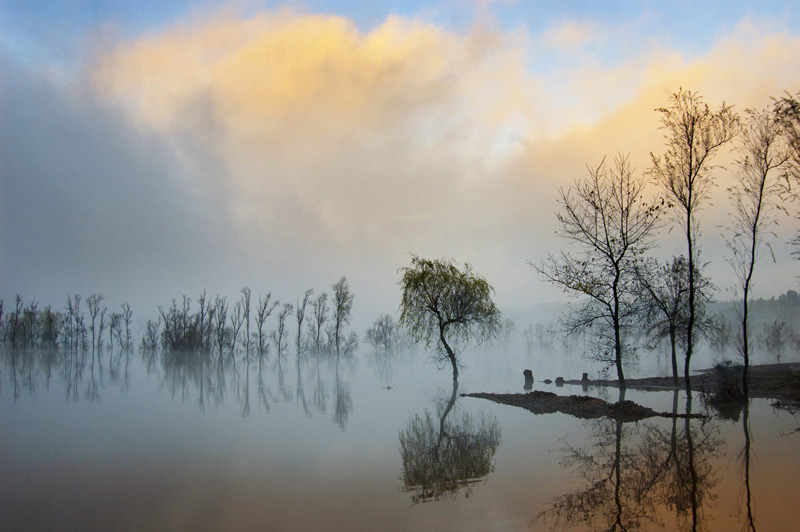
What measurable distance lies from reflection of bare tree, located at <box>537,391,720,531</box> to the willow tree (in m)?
21.6

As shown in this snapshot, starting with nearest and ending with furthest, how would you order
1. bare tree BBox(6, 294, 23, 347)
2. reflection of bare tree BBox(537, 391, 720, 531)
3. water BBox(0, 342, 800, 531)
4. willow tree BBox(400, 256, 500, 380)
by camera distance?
reflection of bare tree BBox(537, 391, 720, 531), water BBox(0, 342, 800, 531), willow tree BBox(400, 256, 500, 380), bare tree BBox(6, 294, 23, 347)

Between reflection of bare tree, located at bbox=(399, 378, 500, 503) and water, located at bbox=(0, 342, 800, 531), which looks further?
reflection of bare tree, located at bbox=(399, 378, 500, 503)

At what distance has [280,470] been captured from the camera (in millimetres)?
11180

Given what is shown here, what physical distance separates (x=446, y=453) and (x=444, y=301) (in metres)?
23.2

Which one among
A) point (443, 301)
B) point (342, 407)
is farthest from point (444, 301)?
point (342, 407)

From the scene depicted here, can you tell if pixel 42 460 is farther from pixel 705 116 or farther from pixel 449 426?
pixel 705 116

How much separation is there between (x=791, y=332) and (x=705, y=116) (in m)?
88.0

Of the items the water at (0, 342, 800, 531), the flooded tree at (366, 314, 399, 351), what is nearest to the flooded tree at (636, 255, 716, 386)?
the water at (0, 342, 800, 531)

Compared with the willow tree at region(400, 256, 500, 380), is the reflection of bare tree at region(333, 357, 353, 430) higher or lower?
lower

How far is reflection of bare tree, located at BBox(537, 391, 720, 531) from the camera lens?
7297 millimetres

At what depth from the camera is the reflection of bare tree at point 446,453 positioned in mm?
9445

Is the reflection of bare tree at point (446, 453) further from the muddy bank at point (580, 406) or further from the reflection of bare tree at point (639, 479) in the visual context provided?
the muddy bank at point (580, 406)

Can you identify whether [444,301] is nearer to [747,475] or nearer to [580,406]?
[580,406]

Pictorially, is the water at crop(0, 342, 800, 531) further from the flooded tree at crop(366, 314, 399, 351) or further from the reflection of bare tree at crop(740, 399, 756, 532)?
the flooded tree at crop(366, 314, 399, 351)
